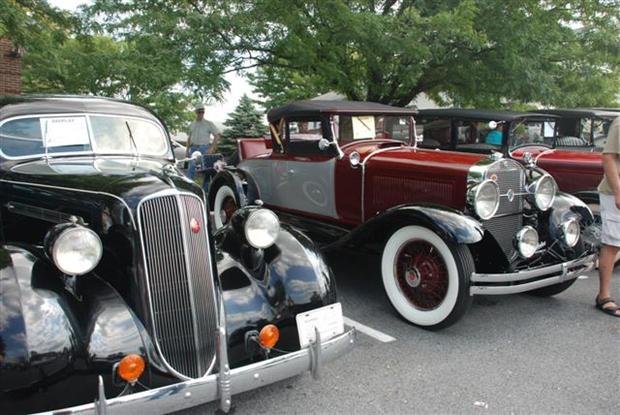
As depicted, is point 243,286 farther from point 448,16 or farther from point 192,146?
point 448,16

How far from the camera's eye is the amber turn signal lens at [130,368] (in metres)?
2.22

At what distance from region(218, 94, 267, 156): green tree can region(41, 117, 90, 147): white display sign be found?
11506 millimetres

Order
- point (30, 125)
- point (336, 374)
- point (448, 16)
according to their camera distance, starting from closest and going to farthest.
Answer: point (336, 374) → point (30, 125) → point (448, 16)

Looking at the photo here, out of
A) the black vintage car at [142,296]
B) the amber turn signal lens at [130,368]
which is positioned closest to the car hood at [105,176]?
the black vintage car at [142,296]

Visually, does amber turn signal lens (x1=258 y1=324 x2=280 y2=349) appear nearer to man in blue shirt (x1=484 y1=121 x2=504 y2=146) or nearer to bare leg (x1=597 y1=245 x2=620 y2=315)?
bare leg (x1=597 y1=245 x2=620 y2=315)

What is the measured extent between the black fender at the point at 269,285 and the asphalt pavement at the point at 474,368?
1.54 ft

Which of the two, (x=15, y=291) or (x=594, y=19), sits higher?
(x=594, y=19)

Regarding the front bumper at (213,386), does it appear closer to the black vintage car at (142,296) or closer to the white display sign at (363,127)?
the black vintage car at (142,296)

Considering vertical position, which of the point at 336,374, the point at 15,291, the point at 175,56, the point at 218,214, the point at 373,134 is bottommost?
the point at 336,374

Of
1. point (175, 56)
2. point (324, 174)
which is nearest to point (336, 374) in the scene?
point (324, 174)

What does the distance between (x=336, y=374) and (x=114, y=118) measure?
2415mm

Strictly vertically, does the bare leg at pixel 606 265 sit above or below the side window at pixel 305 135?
below

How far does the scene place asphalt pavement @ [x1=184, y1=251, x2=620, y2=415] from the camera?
9.23 ft

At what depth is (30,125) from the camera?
3479 mm
